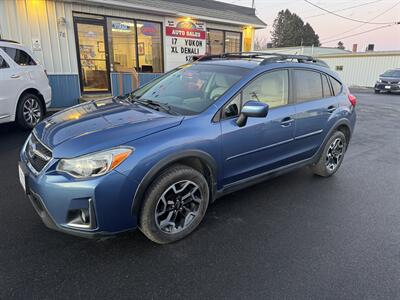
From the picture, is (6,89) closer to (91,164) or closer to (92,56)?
(92,56)

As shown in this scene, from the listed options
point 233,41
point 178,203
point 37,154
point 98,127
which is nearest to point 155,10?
point 233,41

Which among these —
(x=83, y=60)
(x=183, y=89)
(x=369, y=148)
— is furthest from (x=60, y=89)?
(x=369, y=148)

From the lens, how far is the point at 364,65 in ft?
87.1

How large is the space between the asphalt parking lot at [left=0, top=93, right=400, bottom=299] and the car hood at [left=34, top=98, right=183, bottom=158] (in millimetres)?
903

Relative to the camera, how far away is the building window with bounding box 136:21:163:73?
34.1 ft

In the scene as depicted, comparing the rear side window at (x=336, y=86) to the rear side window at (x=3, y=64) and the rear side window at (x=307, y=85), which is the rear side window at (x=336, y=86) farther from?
the rear side window at (x=3, y=64)

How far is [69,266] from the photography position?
2328mm

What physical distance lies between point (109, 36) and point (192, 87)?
7.50 metres

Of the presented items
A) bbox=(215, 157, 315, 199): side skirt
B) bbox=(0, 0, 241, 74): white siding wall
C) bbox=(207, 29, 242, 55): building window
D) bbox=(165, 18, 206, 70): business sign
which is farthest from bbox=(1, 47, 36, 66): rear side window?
bbox=(207, 29, 242, 55): building window

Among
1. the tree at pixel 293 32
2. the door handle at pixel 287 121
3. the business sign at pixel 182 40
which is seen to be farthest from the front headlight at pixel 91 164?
the tree at pixel 293 32

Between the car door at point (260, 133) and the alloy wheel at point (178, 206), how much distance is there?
1.34ft

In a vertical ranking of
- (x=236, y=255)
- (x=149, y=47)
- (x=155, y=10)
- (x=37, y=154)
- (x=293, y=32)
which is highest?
(x=293, y=32)

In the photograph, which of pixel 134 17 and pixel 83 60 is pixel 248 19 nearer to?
pixel 134 17

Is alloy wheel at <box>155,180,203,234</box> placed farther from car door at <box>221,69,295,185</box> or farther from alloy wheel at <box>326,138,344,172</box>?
alloy wheel at <box>326,138,344,172</box>
